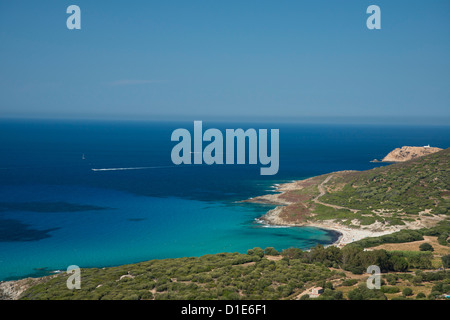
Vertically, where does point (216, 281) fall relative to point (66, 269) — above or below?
above

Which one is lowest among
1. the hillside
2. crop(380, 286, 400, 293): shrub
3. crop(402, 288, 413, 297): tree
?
the hillside

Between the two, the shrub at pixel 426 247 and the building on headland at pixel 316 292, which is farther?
the shrub at pixel 426 247

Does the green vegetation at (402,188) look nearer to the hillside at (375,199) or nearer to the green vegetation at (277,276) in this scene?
the hillside at (375,199)

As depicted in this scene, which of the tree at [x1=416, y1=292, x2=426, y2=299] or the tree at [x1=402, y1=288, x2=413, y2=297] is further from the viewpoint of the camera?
the tree at [x1=402, y1=288, x2=413, y2=297]

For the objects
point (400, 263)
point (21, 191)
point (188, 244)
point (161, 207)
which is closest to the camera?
point (400, 263)

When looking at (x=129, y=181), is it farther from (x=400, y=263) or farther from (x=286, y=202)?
(x=400, y=263)

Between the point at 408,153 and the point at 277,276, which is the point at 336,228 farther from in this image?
the point at 408,153

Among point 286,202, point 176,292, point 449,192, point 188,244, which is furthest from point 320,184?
point 176,292

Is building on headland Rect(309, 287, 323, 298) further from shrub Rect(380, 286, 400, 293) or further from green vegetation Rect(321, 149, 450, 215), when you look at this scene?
green vegetation Rect(321, 149, 450, 215)

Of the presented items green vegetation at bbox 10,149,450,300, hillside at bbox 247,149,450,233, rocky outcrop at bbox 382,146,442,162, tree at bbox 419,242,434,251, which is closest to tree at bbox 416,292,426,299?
green vegetation at bbox 10,149,450,300

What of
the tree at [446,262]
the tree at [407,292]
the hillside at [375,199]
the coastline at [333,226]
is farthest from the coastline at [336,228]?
the tree at [407,292]

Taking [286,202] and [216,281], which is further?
[286,202]
